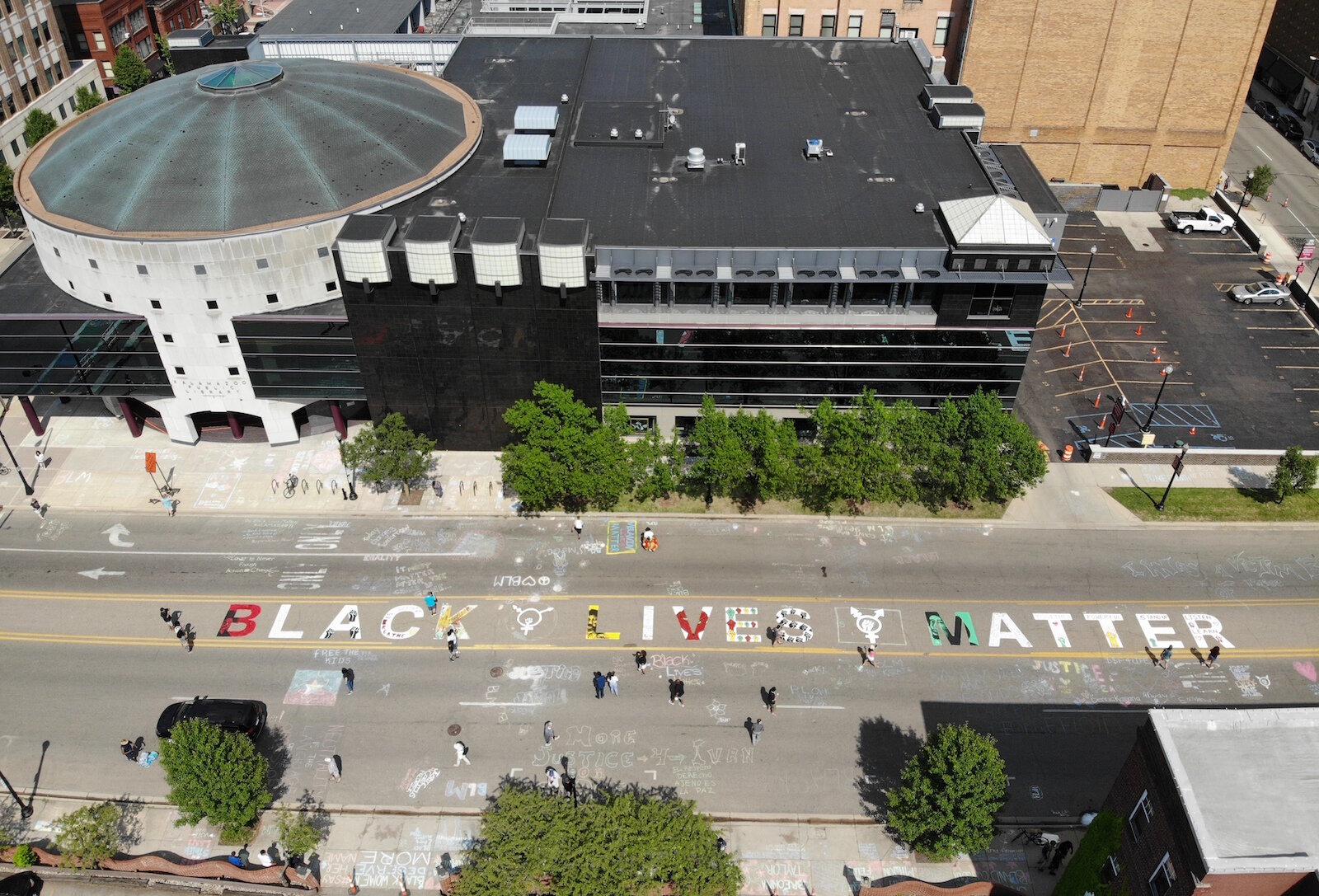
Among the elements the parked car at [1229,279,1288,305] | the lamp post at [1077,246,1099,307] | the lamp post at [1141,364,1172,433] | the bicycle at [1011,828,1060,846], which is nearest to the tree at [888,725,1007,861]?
the bicycle at [1011,828,1060,846]

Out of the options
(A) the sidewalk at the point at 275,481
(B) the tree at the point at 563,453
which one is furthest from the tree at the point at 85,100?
(B) the tree at the point at 563,453

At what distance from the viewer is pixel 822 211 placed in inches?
2459

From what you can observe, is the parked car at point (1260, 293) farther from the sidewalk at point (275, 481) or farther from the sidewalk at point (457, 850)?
the sidewalk at point (457, 850)

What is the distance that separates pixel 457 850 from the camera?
43969 millimetres

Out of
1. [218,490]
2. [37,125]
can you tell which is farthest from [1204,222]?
[37,125]

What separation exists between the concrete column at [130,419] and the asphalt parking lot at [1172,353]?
6026 centimetres

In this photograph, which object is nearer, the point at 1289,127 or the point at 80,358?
the point at 80,358

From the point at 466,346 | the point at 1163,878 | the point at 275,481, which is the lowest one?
the point at 275,481

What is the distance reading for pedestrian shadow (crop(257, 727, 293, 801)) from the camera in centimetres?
4628

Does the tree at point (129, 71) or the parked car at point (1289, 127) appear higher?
the tree at point (129, 71)

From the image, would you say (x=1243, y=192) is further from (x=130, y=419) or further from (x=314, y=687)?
(x=130, y=419)

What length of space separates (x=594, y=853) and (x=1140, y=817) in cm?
2055

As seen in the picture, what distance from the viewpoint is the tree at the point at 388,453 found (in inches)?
2328

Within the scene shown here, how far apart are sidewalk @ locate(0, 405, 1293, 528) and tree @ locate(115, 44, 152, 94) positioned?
49.8 meters
